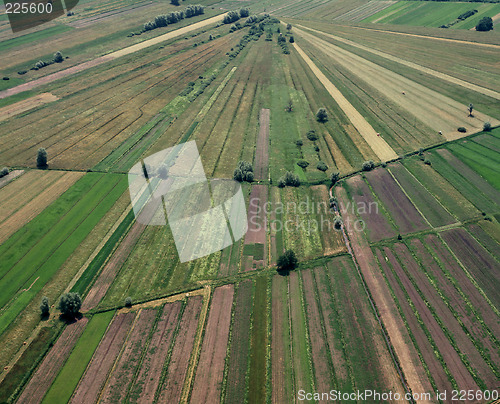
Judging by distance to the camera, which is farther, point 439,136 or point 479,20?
point 479,20

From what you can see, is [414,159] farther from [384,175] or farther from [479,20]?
[479,20]

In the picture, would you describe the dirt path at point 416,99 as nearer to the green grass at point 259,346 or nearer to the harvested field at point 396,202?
the harvested field at point 396,202

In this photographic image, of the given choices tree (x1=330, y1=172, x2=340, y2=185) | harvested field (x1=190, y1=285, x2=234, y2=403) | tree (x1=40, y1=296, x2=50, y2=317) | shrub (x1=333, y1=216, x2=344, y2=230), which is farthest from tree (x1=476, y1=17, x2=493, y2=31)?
tree (x1=40, y1=296, x2=50, y2=317)

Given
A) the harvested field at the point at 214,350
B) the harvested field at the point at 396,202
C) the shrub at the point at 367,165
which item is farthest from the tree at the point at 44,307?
the shrub at the point at 367,165

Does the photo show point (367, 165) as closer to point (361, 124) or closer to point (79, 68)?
point (361, 124)

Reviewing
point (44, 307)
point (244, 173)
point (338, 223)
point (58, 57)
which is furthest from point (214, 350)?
point (58, 57)

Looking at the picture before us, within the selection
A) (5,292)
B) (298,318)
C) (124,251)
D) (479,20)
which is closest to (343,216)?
(298,318)

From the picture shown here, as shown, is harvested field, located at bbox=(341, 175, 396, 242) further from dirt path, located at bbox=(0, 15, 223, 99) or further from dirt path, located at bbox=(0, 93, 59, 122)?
dirt path, located at bbox=(0, 15, 223, 99)
